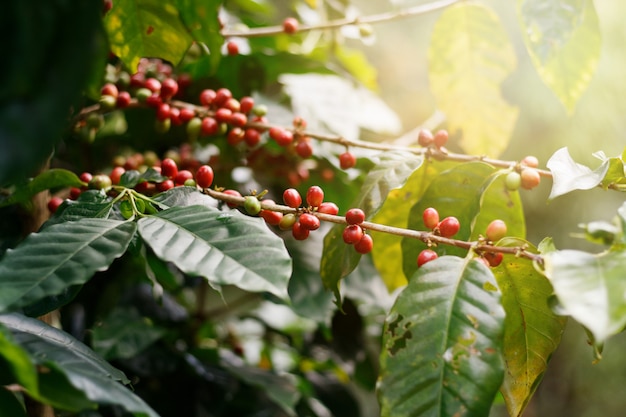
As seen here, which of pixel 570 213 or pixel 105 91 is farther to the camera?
pixel 570 213

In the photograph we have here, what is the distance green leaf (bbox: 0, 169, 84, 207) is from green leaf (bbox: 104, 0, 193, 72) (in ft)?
0.48

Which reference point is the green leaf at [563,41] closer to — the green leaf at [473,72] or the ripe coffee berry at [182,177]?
the green leaf at [473,72]

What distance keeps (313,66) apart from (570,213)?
1392 millimetres

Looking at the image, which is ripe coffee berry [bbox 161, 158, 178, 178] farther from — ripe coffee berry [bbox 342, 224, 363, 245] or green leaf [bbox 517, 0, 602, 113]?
green leaf [bbox 517, 0, 602, 113]

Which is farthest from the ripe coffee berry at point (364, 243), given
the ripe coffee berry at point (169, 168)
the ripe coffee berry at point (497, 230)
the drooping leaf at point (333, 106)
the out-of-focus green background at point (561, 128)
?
the out-of-focus green background at point (561, 128)

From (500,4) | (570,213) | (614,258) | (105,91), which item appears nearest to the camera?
(614,258)

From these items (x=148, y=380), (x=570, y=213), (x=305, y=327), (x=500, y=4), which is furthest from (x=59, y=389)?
(x=570, y=213)

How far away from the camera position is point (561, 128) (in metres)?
1.76

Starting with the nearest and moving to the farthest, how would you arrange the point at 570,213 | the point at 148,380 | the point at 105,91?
1. the point at 105,91
2. the point at 148,380
3. the point at 570,213

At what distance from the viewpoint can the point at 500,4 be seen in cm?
168

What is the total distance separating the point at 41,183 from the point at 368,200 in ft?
1.12

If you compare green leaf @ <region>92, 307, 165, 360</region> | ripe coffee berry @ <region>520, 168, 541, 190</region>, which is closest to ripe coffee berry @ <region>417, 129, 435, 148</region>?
ripe coffee berry @ <region>520, 168, 541, 190</region>

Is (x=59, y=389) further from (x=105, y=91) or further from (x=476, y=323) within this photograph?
(x=105, y=91)

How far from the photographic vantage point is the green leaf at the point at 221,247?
1.33 feet
